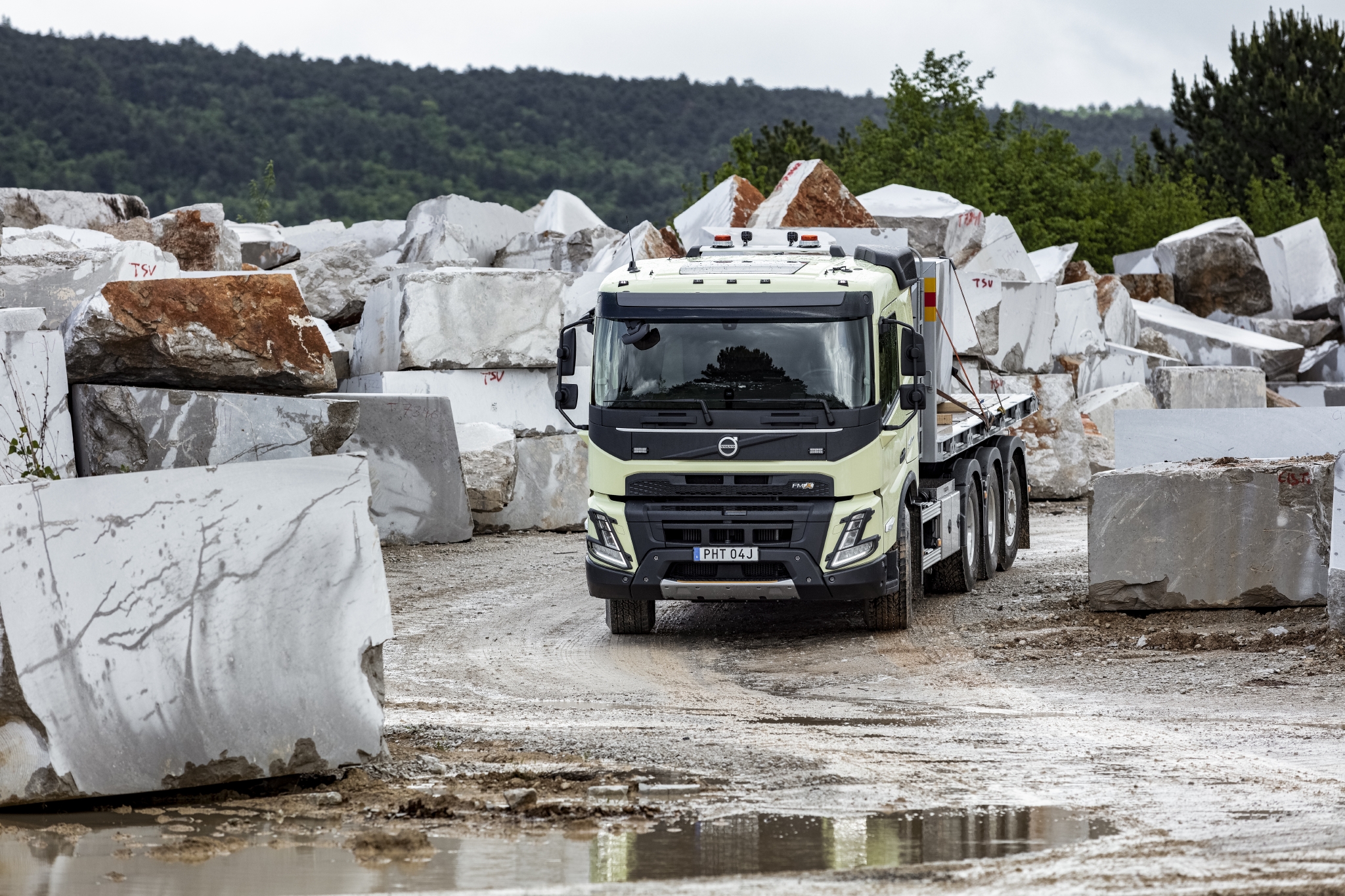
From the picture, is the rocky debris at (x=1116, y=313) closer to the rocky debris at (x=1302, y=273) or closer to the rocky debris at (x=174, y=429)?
the rocky debris at (x=1302, y=273)

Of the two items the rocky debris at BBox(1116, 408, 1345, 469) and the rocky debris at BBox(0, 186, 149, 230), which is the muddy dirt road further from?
the rocky debris at BBox(0, 186, 149, 230)

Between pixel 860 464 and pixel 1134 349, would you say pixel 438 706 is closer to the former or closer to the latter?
pixel 860 464

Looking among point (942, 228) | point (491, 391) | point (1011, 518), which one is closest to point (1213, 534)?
point (1011, 518)

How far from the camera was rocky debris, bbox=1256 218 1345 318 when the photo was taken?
3466cm

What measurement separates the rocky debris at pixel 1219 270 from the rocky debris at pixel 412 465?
21.6m

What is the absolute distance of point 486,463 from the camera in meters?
18.0

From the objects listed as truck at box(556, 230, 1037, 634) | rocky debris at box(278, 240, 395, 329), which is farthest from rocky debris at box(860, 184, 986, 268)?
truck at box(556, 230, 1037, 634)

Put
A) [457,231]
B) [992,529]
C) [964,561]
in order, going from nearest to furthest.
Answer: [964,561] < [992,529] < [457,231]

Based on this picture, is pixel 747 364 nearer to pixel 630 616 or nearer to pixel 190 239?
pixel 630 616

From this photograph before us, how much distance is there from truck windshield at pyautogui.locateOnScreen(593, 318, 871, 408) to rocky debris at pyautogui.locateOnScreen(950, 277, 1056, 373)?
35.7 feet

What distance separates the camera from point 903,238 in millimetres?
14438

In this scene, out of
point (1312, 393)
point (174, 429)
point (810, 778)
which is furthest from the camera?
point (1312, 393)

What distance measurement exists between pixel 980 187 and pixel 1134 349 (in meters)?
17.6

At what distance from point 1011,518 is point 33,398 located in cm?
948
